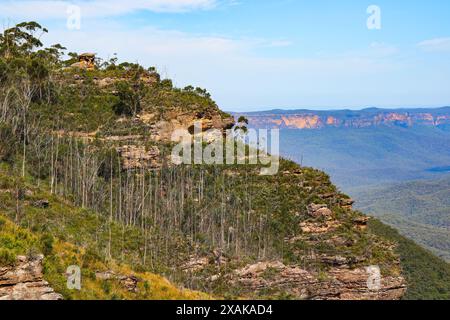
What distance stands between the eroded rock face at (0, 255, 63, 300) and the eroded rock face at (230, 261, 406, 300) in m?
27.8

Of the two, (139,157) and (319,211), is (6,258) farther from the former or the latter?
(139,157)

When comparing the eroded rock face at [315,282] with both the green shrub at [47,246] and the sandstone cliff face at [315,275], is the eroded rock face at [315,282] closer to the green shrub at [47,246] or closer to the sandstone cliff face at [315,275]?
the sandstone cliff face at [315,275]

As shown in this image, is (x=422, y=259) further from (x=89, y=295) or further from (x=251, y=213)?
(x=89, y=295)

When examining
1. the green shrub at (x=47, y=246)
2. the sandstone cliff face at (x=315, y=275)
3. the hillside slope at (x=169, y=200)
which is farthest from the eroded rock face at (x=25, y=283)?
the sandstone cliff face at (x=315, y=275)

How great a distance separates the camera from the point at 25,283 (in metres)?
20.2

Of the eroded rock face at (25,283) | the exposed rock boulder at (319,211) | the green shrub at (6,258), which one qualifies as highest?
the green shrub at (6,258)

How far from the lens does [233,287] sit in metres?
45.8

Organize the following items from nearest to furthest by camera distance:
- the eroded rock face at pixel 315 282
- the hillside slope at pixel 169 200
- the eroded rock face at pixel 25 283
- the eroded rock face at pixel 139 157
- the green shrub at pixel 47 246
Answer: the eroded rock face at pixel 25 283 → the green shrub at pixel 47 246 → the hillside slope at pixel 169 200 → the eroded rock face at pixel 315 282 → the eroded rock face at pixel 139 157

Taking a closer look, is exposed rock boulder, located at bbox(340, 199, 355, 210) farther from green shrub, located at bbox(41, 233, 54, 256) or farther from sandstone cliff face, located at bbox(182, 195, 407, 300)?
green shrub, located at bbox(41, 233, 54, 256)

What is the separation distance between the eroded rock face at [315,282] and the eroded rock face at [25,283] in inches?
1096

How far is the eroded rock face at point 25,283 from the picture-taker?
19.7m

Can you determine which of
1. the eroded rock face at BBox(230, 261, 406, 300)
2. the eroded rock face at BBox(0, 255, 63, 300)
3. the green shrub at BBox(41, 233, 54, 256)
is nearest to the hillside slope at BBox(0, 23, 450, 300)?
the eroded rock face at BBox(230, 261, 406, 300)

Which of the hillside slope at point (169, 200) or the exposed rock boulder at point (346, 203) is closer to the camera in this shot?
the hillside slope at point (169, 200)
